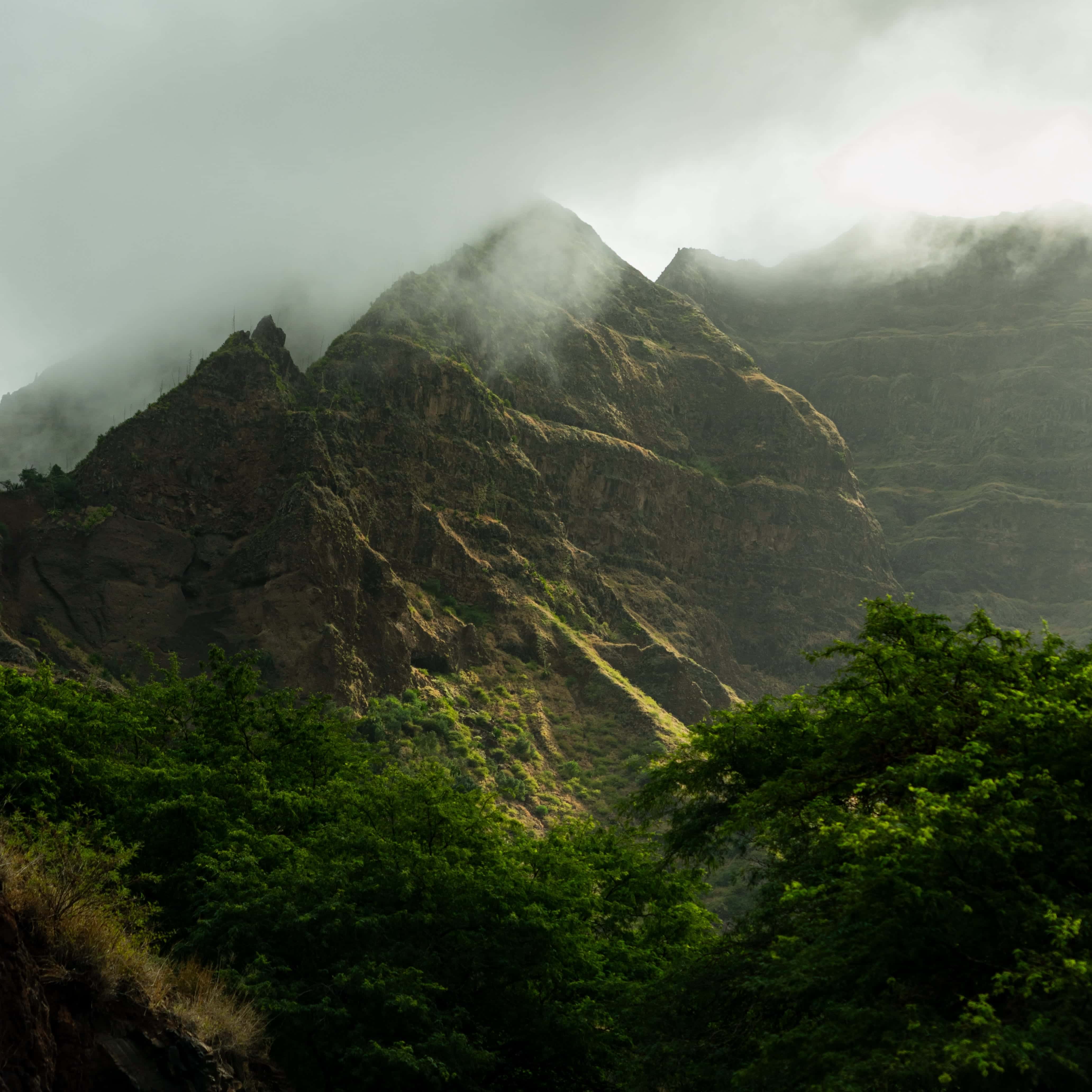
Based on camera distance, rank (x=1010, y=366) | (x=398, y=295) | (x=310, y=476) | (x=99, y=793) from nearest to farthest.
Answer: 1. (x=99, y=793)
2. (x=310, y=476)
3. (x=398, y=295)
4. (x=1010, y=366)

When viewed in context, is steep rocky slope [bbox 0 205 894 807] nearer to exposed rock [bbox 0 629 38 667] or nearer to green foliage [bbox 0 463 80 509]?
green foliage [bbox 0 463 80 509]

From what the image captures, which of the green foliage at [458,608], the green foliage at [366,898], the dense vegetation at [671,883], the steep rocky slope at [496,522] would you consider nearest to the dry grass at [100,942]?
the green foliage at [366,898]

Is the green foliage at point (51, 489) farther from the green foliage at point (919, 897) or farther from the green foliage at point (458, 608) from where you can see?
the green foliage at point (919, 897)

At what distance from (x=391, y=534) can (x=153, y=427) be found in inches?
847

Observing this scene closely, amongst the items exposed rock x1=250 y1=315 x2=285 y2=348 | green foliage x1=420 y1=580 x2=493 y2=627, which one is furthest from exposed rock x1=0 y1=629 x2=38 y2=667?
exposed rock x1=250 y1=315 x2=285 y2=348

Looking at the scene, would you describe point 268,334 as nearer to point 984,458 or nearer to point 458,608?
point 458,608

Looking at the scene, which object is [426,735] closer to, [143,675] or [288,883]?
[143,675]

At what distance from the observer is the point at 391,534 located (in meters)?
101

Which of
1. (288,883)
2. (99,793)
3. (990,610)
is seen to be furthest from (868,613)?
(990,610)

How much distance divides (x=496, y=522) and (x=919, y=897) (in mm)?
99529

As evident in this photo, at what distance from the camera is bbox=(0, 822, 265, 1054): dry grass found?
44.0ft

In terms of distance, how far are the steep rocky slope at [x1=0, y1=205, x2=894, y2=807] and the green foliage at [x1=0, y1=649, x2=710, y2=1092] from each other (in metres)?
49.9

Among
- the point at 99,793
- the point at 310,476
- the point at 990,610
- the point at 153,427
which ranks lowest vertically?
the point at 990,610

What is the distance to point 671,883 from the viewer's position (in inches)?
1259
